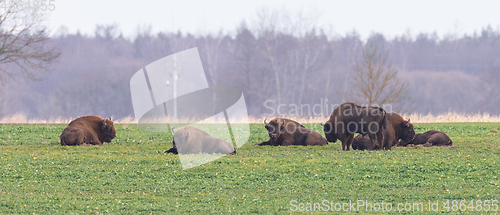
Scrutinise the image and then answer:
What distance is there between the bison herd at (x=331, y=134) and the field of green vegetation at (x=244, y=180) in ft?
2.72

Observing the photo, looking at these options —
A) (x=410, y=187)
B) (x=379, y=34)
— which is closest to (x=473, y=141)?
(x=410, y=187)

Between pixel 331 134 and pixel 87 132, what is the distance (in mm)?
10341

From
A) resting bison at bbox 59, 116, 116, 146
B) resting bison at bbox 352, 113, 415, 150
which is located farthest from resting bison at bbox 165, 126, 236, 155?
resting bison at bbox 352, 113, 415, 150

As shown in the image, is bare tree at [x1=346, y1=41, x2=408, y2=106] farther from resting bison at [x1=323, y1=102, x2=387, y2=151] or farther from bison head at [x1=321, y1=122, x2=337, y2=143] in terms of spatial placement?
resting bison at [x1=323, y1=102, x2=387, y2=151]

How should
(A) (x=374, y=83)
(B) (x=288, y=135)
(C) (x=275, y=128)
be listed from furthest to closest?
(A) (x=374, y=83), (B) (x=288, y=135), (C) (x=275, y=128)

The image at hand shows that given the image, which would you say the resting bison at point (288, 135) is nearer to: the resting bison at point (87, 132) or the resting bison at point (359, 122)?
the resting bison at point (359, 122)

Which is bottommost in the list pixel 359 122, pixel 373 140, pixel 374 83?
pixel 373 140

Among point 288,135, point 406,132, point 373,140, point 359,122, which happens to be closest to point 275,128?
point 288,135

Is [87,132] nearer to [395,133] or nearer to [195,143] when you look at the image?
[195,143]

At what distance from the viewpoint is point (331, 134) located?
70.0ft

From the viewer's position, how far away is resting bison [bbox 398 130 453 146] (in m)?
21.2

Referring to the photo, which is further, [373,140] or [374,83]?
[374,83]

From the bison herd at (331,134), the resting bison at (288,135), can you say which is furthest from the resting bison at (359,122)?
the resting bison at (288,135)

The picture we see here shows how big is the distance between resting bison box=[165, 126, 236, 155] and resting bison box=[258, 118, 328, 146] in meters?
3.60
